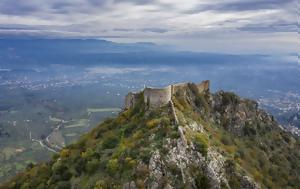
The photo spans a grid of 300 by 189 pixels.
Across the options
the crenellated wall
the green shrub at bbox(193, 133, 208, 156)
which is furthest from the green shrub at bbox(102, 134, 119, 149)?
the green shrub at bbox(193, 133, 208, 156)

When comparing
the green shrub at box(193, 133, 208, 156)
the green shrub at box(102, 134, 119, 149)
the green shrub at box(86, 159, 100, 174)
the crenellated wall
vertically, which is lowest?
the green shrub at box(86, 159, 100, 174)

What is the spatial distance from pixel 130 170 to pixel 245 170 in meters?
12.4

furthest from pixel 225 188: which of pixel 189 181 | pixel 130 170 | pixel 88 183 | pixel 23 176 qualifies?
pixel 23 176

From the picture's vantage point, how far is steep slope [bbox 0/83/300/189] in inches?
1485

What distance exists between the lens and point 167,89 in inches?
1892

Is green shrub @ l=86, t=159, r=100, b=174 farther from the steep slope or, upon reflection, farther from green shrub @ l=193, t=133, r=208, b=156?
green shrub @ l=193, t=133, r=208, b=156

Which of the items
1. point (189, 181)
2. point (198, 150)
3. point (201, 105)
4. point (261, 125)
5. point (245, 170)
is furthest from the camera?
point (261, 125)

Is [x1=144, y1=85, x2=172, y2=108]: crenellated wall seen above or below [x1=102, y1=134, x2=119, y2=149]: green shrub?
above

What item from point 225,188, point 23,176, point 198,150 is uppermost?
point 198,150

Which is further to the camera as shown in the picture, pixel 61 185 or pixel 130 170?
pixel 61 185

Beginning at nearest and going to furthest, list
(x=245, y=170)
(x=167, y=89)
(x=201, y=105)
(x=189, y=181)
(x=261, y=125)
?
(x=189, y=181) < (x=245, y=170) < (x=167, y=89) < (x=201, y=105) < (x=261, y=125)

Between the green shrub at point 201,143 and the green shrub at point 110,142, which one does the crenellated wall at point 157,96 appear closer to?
the green shrub at point 110,142

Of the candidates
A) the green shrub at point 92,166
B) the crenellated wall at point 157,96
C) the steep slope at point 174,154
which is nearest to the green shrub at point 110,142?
the steep slope at point 174,154

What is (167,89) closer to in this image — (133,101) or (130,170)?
(133,101)
